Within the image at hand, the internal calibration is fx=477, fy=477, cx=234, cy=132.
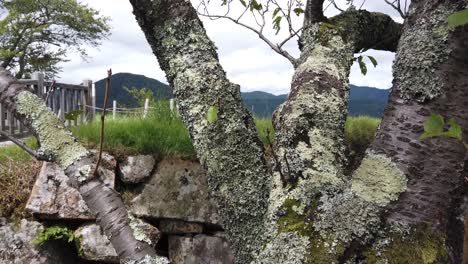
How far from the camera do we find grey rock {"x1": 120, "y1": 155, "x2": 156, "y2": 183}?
17.0 ft

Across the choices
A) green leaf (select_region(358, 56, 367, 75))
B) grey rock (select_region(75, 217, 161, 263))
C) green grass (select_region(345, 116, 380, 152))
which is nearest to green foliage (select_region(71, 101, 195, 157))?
grey rock (select_region(75, 217, 161, 263))

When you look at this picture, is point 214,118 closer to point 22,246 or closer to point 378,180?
point 378,180

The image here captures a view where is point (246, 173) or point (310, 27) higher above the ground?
point (310, 27)

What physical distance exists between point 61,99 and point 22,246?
20.0 ft

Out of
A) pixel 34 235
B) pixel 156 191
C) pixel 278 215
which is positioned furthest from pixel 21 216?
pixel 278 215

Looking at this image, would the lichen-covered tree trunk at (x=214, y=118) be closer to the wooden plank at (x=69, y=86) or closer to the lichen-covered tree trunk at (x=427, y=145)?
the lichen-covered tree trunk at (x=427, y=145)

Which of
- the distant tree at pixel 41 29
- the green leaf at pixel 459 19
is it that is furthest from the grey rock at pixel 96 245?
the distant tree at pixel 41 29

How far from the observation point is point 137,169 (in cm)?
521

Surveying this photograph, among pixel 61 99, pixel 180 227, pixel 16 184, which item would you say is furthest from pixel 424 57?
pixel 61 99

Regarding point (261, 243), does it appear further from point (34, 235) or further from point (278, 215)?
point (34, 235)

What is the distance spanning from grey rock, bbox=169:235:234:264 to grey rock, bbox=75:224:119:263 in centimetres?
64

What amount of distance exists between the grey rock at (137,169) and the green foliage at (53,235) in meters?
0.79

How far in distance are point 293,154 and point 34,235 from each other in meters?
4.29

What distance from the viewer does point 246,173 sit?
4.93 feet
